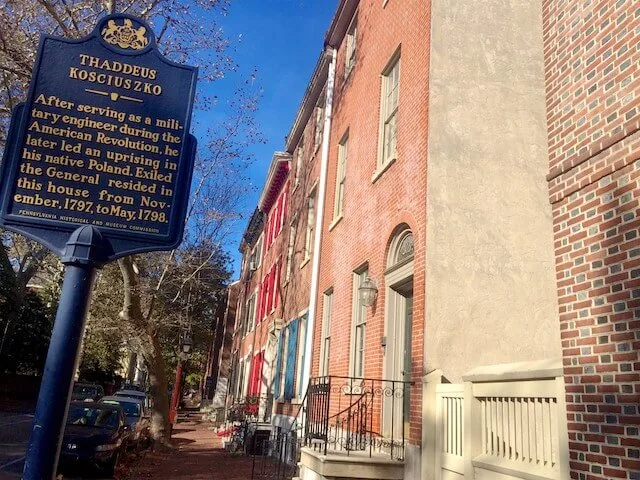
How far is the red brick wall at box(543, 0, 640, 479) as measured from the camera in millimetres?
3889

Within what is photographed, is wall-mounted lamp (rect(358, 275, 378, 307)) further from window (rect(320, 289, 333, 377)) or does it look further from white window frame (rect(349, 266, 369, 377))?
window (rect(320, 289, 333, 377))

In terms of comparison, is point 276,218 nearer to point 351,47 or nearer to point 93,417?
point 351,47

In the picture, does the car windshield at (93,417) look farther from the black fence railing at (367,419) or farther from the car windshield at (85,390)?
the car windshield at (85,390)

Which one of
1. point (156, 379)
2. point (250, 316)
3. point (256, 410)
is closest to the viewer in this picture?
point (156, 379)

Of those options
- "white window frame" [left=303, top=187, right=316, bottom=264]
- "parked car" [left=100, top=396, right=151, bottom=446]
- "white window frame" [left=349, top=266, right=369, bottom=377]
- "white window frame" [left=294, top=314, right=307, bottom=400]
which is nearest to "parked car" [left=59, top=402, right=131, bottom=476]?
"parked car" [left=100, top=396, right=151, bottom=446]

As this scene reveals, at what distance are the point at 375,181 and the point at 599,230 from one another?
6.60 metres

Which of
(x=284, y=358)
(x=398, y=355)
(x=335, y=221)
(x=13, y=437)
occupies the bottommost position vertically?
(x=13, y=437)

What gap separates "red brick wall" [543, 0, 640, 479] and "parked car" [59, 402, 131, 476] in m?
10.3

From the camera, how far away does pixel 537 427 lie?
4.97 meters

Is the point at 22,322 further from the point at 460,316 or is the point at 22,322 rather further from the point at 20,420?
the point at 460,316

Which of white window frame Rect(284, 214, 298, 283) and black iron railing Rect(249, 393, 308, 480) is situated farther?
white window frame Rect(284, 214, 298, 283)

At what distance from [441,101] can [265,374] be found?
15.0m

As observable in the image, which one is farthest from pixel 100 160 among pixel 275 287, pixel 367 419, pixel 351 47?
pixel 275 287

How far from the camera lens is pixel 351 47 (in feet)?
48.6
